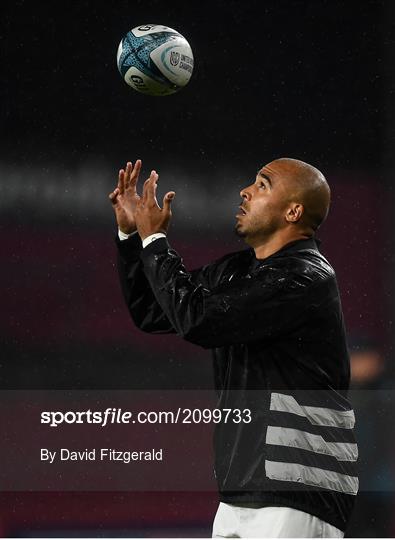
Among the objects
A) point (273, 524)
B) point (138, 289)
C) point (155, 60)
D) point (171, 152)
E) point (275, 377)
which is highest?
point (155, 60)

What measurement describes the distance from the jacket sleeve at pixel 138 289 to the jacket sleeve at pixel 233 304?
0.26 meters

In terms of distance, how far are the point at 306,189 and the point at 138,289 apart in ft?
1.75

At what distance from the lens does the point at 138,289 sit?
7.91ft

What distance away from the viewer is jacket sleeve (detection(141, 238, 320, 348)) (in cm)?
206

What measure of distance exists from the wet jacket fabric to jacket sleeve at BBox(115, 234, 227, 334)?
24 cm

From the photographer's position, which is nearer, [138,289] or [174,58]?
[138,289]

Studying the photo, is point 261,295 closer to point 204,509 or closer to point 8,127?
point 204,509

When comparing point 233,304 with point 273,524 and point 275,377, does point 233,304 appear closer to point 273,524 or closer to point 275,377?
point 275,377

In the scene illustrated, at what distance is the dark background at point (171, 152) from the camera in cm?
439
